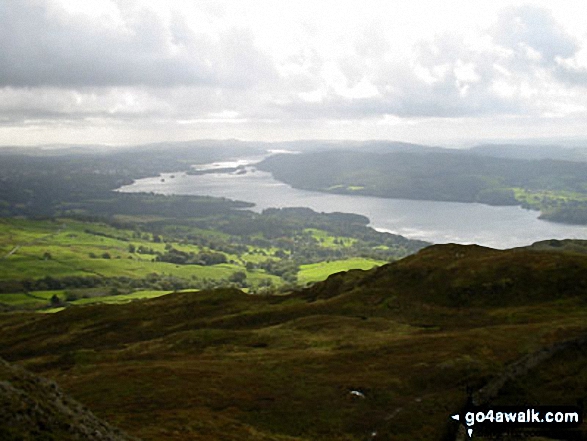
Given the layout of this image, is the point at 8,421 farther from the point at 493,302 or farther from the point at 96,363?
the point at 493,302

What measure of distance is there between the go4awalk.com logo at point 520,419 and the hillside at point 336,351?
190 cm

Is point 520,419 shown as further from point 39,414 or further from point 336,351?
point 39,414

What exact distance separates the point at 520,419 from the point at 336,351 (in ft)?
91.4

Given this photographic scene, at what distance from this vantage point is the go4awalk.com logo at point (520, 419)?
4138 cm

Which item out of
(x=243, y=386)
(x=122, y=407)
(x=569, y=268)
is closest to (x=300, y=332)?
(x=243, y=386)

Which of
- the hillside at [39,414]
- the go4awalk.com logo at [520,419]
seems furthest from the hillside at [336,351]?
the hillside at [39,414]

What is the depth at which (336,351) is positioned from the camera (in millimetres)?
67438

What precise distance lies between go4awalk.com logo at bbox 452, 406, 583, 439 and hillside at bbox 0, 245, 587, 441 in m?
1.90

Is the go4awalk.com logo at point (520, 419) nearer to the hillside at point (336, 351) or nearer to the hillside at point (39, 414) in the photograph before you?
the hillside at point (336, 351)

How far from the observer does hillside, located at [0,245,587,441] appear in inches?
1811

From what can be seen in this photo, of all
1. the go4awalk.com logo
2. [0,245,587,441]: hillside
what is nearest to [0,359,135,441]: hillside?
[0,245,587,441]: hillside

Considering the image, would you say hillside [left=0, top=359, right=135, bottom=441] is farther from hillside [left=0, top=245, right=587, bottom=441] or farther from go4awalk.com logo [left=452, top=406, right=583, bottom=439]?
go4awalk.com logo [left=452, top=406, right=583, bottom=439]

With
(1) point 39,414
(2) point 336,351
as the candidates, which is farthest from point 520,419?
(1) point 39,414

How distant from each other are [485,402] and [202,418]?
88.4 feet
